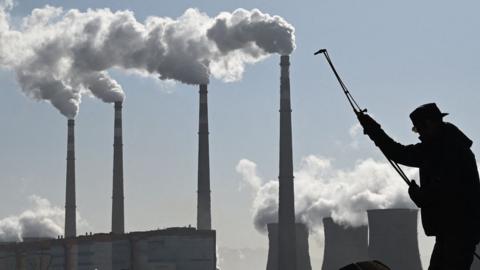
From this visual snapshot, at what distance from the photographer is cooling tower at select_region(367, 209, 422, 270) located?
78.9m

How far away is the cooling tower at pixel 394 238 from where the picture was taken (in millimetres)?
78875

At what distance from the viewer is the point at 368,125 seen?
396 cm

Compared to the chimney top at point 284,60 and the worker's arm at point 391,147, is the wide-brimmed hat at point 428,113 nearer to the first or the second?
the worker's arm at point 391,147

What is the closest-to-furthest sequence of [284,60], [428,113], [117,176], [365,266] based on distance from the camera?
1. [365,266]
2. [428,113]
3. [284,60]
4. [117,176]

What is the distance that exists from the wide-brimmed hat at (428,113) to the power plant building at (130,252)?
85.6 meters

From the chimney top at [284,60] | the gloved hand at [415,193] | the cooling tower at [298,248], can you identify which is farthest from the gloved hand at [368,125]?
the chimney top at [284,60]

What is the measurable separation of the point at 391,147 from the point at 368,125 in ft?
0.49

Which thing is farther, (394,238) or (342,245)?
(342,245)

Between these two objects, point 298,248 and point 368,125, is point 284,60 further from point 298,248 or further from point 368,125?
point 368,125

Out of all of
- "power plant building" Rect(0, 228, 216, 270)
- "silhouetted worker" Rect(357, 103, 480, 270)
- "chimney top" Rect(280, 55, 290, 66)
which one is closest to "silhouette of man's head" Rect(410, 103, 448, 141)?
"silhouetted worker" Rect(357, 103, 480, 270)

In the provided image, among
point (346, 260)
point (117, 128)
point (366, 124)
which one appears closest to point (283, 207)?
point (346, 260)

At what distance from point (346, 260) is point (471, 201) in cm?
8603

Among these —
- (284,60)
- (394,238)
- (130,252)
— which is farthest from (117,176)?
(394,238)

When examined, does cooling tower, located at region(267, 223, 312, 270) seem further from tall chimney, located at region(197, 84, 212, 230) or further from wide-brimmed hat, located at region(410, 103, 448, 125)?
wide-brimmed hat, located at region(410, 103, 448, 125)
